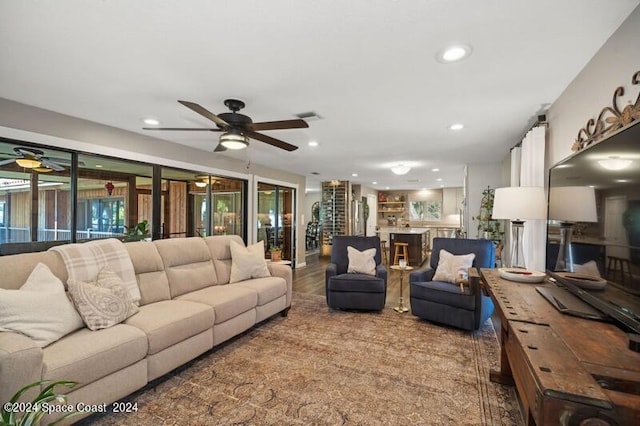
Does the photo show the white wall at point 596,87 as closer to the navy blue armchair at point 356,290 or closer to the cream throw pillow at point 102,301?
the navy blue armchair at point 356,290

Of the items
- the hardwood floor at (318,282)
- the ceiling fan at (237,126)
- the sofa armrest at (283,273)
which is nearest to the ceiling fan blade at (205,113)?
the ceiling fan at (237,126)

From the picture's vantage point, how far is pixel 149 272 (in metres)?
2.92

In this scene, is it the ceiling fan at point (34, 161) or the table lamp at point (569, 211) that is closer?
the table lamp at point (569, 211)

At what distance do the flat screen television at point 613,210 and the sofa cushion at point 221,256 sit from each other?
3.33 meters

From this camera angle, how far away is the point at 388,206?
42.2 feet

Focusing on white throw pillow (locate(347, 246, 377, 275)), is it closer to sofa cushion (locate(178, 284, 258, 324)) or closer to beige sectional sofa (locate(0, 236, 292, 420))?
beige sectional sofa (locate(0, 236, 292, 420))

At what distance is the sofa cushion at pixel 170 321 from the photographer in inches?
87.4

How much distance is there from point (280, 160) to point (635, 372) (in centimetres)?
545

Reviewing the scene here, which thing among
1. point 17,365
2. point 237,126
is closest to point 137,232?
point 237,126

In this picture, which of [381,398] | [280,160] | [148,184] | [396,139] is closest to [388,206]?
[280,160]

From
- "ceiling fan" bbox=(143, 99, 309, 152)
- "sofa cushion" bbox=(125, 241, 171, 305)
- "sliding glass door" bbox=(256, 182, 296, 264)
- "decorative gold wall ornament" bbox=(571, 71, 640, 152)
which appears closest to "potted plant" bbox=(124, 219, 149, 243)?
"sofa cushion" bbox=(125, 241, 171, 305)

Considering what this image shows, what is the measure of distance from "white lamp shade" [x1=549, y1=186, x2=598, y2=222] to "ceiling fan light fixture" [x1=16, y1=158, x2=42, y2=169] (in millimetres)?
4806

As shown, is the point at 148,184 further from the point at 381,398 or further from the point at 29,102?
the point at 381,398

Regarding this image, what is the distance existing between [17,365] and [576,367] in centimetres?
245
